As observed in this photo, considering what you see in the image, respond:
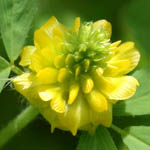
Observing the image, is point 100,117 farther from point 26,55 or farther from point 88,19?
point 88,19

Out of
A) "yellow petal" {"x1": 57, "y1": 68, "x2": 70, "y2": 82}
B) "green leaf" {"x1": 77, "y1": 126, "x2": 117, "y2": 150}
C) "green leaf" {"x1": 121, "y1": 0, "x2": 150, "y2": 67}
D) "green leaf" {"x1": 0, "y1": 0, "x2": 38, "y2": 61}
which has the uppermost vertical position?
"green leaf" {"x1": 0, "y1": 0, "x2": 38, "y2": 61}

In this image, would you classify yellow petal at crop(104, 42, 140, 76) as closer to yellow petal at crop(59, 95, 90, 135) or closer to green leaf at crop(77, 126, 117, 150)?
yellow petal at crop(59, 95, 90, 135)

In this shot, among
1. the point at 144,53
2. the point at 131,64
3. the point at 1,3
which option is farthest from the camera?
the point at 144,53

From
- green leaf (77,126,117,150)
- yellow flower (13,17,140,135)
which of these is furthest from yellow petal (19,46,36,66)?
green leaf (77,126,117,150)

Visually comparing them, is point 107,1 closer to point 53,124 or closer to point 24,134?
point 24,134

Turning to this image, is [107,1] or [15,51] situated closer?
[15,51]

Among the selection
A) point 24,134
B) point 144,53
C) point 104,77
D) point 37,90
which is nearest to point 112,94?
point 104,77

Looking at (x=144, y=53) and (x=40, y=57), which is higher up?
(x=40, y=57)
